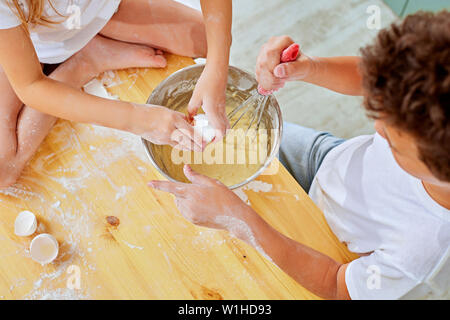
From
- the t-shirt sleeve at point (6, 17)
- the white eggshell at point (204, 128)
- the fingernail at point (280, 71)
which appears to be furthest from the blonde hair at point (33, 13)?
the fingernail at point (280, 71)

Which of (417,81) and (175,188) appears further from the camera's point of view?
(175,188)

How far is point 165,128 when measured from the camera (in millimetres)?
797

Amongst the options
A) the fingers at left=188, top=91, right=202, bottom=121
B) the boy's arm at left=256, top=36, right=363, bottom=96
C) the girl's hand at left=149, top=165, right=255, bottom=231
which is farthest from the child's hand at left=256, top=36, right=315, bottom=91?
the girl's hand at left=149, top=165, right=255, bottom=231

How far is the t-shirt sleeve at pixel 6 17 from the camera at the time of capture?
0.72 meters

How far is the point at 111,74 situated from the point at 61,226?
36cm

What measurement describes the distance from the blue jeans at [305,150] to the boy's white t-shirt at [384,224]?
0.28 feet

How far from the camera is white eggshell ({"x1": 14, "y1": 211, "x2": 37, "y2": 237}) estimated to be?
0.80 metres

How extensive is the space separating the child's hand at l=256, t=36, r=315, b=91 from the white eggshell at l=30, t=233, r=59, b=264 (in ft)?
1.72

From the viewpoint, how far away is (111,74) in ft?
3.07

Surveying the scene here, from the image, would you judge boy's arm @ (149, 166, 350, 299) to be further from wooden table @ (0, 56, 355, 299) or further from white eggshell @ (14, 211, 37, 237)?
white eggshell @ (14, 211, 37, 237)

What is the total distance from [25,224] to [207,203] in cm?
37

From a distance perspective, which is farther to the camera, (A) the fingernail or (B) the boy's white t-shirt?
(A) the fingernail

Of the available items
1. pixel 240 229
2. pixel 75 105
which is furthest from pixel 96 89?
pixel 240 229

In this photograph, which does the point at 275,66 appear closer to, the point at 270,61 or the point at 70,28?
the point at 270,61
